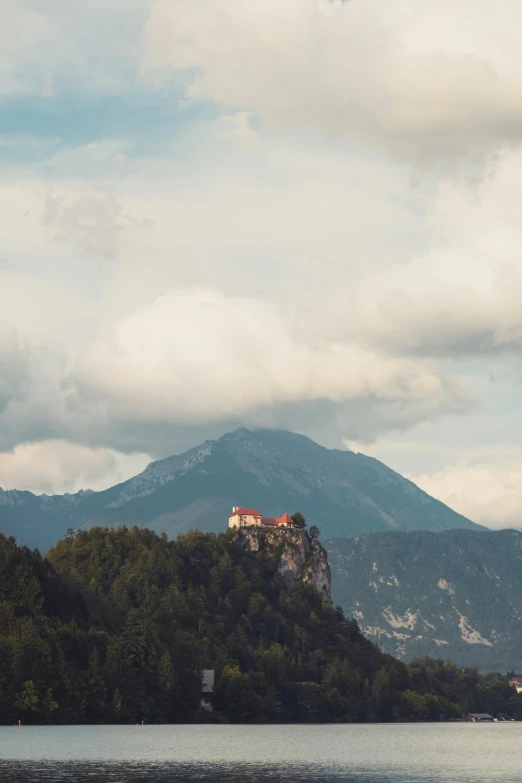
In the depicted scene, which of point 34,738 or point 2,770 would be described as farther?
point 34,738

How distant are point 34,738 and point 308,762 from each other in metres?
46.4

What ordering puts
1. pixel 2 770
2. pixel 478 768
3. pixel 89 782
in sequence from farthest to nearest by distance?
1. pixel 478 768
2. pixel 2 770
3. pixel 89 782

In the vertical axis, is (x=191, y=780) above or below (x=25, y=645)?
below

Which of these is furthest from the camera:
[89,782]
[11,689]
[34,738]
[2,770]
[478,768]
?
[11,689]

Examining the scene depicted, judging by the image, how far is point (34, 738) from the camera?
17162cm

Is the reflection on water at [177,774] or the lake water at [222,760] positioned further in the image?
the lake water at [222,760]

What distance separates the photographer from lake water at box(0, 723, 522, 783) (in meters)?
124

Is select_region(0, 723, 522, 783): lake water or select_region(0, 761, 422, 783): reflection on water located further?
select_region(0, 723, 522, 783): lake water

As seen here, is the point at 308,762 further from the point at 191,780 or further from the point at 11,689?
the point at 11,689

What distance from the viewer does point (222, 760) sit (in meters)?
150

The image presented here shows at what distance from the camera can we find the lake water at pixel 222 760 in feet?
405

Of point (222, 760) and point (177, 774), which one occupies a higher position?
point (222, 760)

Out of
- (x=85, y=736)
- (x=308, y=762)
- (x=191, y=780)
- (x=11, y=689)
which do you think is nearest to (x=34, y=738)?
(x=85, y=736)

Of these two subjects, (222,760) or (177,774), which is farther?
(222,760)
